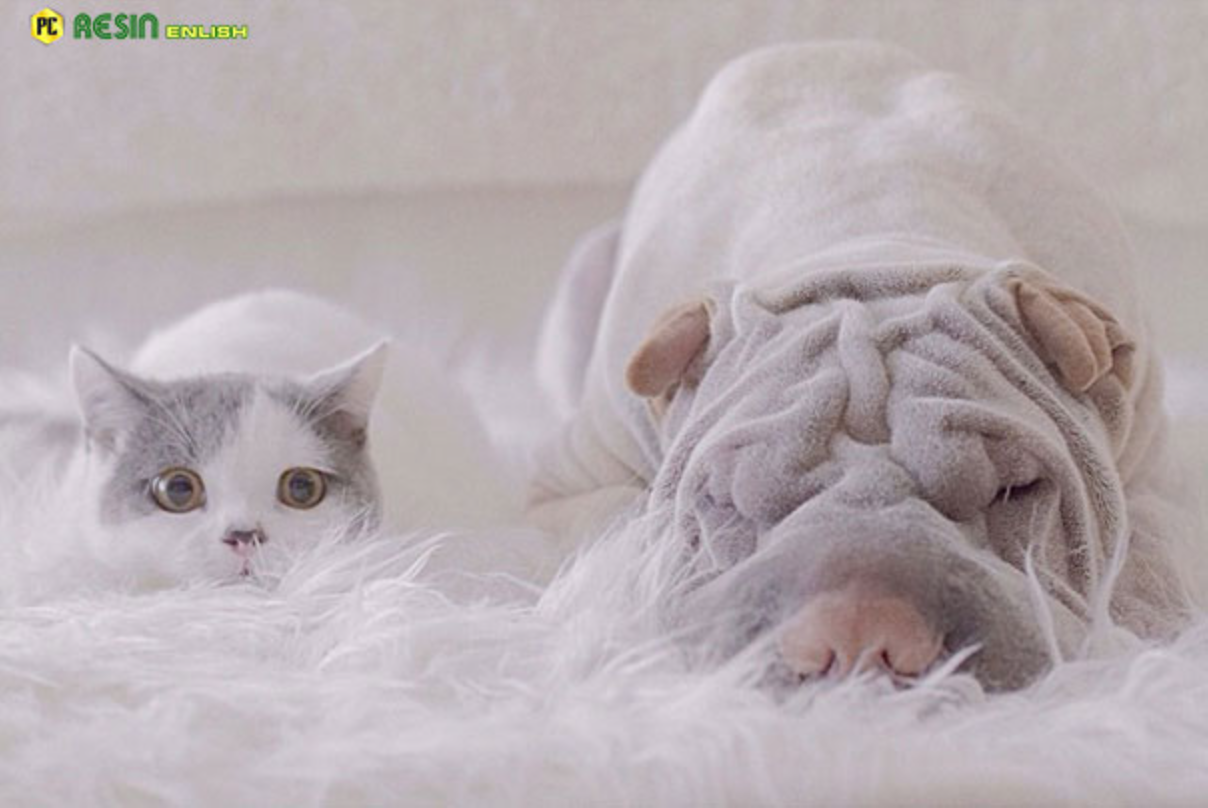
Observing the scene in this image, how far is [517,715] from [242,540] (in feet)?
1.18

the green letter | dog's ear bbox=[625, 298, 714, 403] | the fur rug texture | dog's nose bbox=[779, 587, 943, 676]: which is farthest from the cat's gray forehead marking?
the green letter

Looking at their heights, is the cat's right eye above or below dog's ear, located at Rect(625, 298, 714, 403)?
below

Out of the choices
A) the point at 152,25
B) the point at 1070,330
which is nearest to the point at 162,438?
the point at 1070,330

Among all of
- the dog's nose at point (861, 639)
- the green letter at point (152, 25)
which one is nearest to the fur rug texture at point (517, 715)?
the dog's nose at point (861, 639)

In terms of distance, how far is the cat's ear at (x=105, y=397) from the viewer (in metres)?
1.10

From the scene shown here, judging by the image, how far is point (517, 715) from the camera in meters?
0.76

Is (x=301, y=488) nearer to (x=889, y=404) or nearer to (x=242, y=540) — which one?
(x=242, y=540)

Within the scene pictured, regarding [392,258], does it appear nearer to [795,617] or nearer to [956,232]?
[956,232]

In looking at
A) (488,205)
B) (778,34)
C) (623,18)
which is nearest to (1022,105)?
(778,34)

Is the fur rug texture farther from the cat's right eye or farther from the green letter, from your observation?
the green letter

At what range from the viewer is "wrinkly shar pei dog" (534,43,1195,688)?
0.85 metres

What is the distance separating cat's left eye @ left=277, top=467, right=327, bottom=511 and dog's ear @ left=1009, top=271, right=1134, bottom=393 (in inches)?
18.6

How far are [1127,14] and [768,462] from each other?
1.04 meters

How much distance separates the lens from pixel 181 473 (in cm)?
110
